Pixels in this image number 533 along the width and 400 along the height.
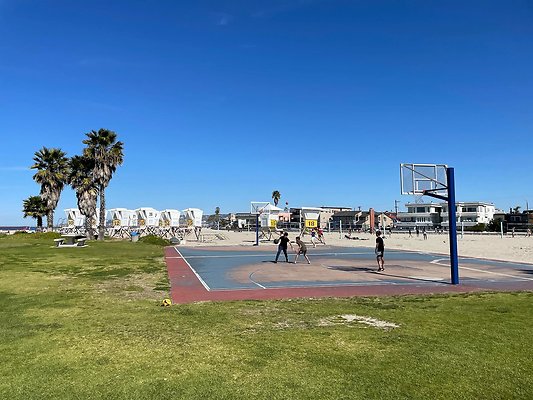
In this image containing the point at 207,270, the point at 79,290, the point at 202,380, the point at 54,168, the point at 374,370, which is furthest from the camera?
the point at 54,168

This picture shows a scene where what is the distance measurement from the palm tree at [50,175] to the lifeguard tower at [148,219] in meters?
10.5

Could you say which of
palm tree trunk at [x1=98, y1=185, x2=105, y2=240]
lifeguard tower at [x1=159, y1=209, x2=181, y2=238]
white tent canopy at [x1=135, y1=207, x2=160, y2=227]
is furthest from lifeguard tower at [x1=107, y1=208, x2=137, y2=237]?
palm tree trunk at [x1=98, y1=185, x2=105, y2=240]

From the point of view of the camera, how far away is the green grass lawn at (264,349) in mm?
4895

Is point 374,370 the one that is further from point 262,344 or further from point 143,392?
point 143,392

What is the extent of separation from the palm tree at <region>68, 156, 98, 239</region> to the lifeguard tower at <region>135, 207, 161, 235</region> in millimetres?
9678

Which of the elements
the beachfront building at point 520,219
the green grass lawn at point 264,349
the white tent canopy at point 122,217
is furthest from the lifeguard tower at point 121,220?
the beachfront building at point 520,219

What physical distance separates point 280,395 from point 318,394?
1.40 feet

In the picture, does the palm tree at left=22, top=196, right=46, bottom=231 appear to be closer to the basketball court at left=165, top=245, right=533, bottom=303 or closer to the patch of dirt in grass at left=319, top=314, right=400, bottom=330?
the basketball court at left=165, top=245, right=533, bottom=303

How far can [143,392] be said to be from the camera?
4754mm

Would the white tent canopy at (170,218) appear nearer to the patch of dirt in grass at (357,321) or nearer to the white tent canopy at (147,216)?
the white tent canopy at (147,216)

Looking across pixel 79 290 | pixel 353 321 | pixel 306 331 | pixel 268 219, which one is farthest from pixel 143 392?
pixel 268 219

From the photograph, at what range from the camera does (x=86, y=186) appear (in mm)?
44750

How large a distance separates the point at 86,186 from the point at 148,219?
1199cm

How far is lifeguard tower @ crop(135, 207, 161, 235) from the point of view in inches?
2174
